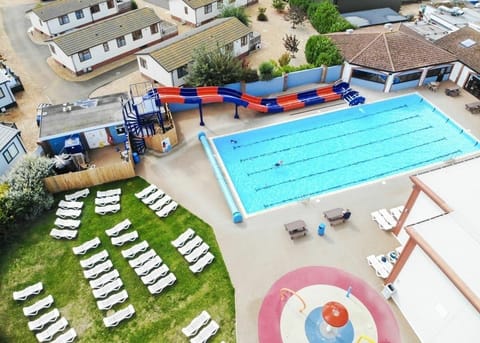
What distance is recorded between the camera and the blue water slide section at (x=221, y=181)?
23.2 m

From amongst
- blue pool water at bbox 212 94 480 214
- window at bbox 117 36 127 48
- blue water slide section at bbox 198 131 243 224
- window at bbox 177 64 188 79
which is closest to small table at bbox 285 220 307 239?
blue pool water at bbox 212 94 480 214

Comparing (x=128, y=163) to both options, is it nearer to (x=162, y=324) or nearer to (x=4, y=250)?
(x=4, y=250)

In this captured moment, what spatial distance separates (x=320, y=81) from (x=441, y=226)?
20.7 m

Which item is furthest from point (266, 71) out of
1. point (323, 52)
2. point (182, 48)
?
point (182, 48)

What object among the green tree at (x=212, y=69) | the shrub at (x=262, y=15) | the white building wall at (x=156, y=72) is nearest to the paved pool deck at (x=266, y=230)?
the green tree at (x=212, y=69)

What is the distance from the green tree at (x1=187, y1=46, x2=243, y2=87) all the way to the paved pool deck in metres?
3.95

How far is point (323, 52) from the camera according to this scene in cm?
3475

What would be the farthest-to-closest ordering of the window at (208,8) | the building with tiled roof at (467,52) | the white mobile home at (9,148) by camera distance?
the window at (208,8) → the building with tiled roof at (467,52) → the white mobile home at (9,148)

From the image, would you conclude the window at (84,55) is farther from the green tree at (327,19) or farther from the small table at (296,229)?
the small table at (296,229)

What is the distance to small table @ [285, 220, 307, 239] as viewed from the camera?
72.5 feet

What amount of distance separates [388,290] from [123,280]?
13.5 meters

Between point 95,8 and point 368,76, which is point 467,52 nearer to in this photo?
point 368,76

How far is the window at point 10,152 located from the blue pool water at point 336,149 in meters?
13.4

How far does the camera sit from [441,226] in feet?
57.6
